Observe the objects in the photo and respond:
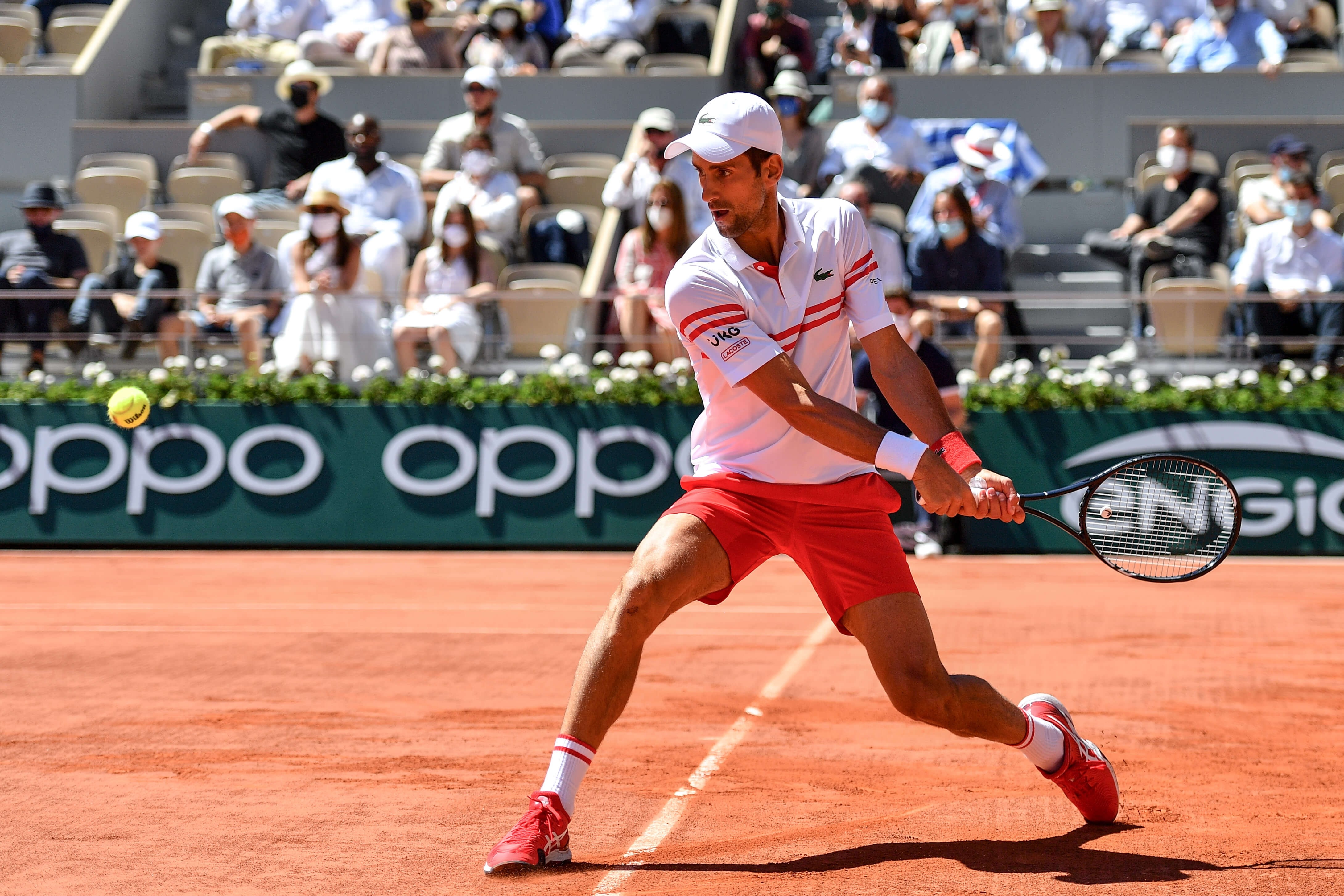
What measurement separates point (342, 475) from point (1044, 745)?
8583mm

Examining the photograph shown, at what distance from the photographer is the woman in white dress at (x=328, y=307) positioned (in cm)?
1198

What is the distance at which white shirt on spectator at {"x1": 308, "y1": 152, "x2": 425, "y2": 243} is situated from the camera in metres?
13.2

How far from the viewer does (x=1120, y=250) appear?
13383 millimetres

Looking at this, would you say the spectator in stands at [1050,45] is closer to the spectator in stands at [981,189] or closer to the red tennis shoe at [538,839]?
the spectator in stands at [981,189]

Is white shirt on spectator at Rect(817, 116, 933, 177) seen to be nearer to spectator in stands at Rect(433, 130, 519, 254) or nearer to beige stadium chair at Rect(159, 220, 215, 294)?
spectator in stands at Rect(433, 130, 519, 254)

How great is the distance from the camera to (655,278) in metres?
12.1

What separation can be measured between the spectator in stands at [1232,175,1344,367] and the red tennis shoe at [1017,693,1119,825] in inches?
316

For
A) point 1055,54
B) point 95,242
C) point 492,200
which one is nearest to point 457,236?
point 492,200

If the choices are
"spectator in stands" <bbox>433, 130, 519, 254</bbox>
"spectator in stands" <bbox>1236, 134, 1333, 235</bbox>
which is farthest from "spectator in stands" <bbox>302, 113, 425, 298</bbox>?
"spectator in stands" <bbox>1236, 134, 1333, 235</bbox>

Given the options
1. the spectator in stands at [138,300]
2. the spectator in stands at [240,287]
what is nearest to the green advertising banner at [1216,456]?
the spectator in stands at [240,287]

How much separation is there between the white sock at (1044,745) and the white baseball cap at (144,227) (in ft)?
32.4

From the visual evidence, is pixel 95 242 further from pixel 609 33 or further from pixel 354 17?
pixel 609 33

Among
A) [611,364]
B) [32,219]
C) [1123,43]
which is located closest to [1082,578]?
[611,364]

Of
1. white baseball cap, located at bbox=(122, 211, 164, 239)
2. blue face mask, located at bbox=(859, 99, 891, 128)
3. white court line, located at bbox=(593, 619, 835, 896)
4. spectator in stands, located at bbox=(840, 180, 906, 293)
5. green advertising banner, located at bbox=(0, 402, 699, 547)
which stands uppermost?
blue face mask, located at bbox=(859, 99, 891, 128)
